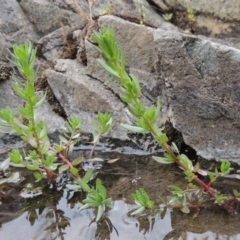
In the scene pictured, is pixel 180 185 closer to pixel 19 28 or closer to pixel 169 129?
pixel 169 129

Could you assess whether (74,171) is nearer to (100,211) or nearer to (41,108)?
(100,211)

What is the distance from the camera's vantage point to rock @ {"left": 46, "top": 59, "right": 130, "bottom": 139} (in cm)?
287

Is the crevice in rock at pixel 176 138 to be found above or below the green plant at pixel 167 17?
below

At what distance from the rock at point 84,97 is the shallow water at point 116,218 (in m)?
0.50

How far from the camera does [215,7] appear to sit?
3486mm

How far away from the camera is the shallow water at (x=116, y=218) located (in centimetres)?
200

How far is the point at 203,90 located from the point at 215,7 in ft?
4.30

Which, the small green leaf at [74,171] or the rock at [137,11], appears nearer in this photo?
the small green leaf at [74,171]

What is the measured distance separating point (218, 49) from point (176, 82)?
0.32 m

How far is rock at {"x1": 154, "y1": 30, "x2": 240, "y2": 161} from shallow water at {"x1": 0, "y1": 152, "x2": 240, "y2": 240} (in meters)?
0.24

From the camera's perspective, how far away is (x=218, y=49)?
7.89ft

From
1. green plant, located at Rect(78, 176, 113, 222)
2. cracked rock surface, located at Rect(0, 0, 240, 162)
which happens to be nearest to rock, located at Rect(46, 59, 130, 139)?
cracked rock surface, located at Rect(0, 0, 240, 162)

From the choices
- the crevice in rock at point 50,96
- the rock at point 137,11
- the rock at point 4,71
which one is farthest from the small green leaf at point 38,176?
the rock at point 137,11

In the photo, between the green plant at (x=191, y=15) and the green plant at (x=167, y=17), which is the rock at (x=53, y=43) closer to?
the green plant at (x=167, y=17)
